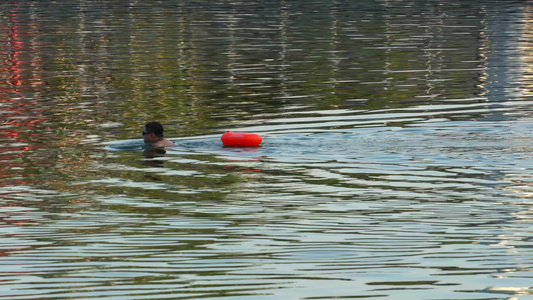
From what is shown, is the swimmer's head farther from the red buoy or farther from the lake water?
the red buoy

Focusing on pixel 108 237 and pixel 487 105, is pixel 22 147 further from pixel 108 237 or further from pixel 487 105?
pixel 487 105

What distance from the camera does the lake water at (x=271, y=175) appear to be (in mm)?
10812

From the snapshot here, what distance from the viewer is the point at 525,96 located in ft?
84.9

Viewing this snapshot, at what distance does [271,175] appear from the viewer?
17.1 meters

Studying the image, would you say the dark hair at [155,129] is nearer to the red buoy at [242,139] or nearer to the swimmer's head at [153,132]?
the swimmer's head at [153,132]

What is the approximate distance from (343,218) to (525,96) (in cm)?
1323

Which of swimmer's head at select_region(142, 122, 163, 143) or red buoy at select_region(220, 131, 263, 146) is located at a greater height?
swimmer's head at select_region(142, 122, 163, 143)

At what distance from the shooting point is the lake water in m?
10.8

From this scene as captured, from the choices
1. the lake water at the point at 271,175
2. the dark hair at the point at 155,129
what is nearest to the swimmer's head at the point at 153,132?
the dark hair at the point at 155,129

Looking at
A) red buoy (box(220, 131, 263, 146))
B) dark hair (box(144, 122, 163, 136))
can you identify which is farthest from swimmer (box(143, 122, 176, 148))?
red buoy (box(220, 131, 263, 146))

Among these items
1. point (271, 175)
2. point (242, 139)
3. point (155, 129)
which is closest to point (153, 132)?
point (155, 129)

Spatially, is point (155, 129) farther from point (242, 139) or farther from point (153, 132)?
point (242, 139)

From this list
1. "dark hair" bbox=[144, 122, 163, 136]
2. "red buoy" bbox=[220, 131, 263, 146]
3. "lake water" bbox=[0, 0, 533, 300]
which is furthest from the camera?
"dark hair" bbox=[144, 122, 163, 136]

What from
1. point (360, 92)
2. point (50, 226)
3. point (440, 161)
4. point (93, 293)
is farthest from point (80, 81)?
point (93, 293)
